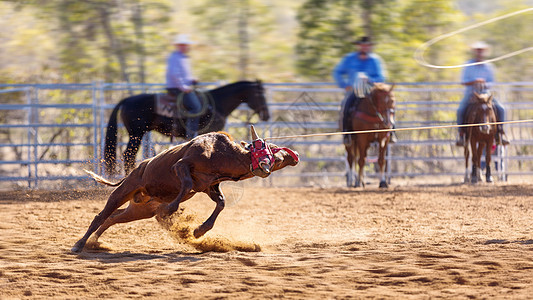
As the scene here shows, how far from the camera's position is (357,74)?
12.7 m

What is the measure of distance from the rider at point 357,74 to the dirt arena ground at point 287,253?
2.81m

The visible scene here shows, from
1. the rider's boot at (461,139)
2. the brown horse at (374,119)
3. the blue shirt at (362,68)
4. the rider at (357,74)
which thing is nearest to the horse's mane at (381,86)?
the brown horse at (374,119)

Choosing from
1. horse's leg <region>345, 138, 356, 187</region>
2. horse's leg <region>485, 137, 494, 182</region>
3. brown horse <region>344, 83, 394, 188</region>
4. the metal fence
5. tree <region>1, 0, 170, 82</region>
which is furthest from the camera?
tree <region>1, 0, 170, 82</region>

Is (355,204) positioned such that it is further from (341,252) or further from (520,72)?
(520,72)

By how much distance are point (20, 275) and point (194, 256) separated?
145cm

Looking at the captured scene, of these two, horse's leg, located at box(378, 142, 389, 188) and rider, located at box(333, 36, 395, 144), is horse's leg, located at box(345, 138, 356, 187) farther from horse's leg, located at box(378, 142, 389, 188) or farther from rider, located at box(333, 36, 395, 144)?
horse's leg, located at box(378, 142, 389, 188)

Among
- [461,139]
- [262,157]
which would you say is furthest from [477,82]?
[262,157]

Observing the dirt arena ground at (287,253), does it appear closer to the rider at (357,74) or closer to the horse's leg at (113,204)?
the horse's leg at (113,204)

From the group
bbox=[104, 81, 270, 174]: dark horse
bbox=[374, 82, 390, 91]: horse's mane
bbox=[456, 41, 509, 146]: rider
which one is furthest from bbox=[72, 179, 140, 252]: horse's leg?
bbox=[456, 41, 509, 146]: rider

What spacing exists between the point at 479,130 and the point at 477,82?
3.00 feet

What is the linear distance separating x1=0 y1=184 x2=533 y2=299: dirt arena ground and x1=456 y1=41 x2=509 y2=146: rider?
10.3 ft

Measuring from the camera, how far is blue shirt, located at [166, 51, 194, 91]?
11672 mm

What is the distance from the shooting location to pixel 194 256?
5.94 metres

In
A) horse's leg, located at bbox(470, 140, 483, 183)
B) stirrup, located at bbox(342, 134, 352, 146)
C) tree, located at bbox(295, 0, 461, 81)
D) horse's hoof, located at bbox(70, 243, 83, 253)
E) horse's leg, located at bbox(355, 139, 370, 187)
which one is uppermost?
tree, located at bbox(295, 0, 461, 81)
